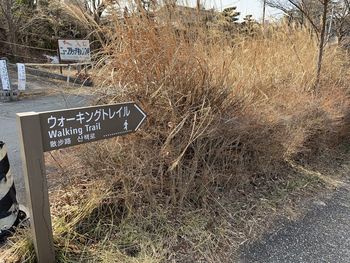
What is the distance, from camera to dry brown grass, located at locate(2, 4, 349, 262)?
217cm

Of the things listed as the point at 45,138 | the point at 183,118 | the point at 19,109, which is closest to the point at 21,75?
the point at 19,109

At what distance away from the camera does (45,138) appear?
1.67 metres

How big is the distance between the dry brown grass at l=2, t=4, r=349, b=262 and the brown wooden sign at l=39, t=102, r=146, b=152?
402mm

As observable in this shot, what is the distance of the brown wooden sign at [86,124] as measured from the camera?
1.68 meters

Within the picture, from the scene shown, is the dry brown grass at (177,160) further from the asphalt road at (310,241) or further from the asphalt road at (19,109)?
the asphalt road at (19,109)

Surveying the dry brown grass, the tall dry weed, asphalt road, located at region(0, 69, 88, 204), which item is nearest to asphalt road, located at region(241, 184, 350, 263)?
the dry brown grass

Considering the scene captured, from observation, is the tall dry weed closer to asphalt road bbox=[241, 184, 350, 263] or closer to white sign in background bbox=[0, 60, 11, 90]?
asphalt road bbox=[241, 184, 350, 263]

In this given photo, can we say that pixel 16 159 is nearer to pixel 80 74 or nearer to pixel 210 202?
pixel 80 74

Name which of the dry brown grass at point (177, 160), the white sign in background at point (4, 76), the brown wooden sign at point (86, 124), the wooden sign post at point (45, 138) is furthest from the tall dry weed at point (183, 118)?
the white sign in background at point (4, 76)

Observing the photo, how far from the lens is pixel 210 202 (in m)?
A: 2.58

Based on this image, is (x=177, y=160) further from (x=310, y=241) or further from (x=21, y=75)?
(x=21, y=75)

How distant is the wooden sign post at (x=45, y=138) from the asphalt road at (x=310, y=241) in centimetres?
127

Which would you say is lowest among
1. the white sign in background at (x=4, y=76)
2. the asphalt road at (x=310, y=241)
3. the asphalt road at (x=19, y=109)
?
the asphalt road at (x=310, y=241)

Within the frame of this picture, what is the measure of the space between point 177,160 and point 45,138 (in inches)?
37.2
